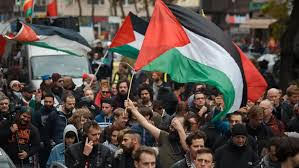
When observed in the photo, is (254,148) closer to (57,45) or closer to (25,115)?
(25,115)

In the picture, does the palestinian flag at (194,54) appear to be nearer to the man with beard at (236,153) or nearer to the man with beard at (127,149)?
the man with beard at (236,153)

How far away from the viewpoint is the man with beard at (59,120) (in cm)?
1465

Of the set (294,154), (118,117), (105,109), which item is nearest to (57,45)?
(105,109)

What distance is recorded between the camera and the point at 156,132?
11.2 m

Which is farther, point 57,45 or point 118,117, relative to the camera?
point 57,45

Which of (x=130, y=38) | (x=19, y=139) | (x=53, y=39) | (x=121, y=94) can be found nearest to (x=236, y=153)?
A: (x=19, y=139)

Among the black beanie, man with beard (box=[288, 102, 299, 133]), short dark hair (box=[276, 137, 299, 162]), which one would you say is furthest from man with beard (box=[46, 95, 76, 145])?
short dark hair (box=[276, 137, 299, 162])

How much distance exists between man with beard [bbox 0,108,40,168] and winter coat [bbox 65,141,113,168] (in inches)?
124

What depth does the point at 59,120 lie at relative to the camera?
577 inches

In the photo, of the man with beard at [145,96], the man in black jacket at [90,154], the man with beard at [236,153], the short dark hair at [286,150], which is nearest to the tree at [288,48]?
the man with beard at [145,96]

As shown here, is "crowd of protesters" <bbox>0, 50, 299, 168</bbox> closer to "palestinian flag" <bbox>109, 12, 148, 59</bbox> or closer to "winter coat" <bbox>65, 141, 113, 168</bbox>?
"winter coat" <bbox>65, 141, 113, 168</bbox>

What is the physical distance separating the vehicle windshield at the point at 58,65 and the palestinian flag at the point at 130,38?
25.4 feet

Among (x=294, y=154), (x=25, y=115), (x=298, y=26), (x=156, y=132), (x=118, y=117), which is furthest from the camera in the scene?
(x=298, y=26)

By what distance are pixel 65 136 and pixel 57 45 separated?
7.57 metres
